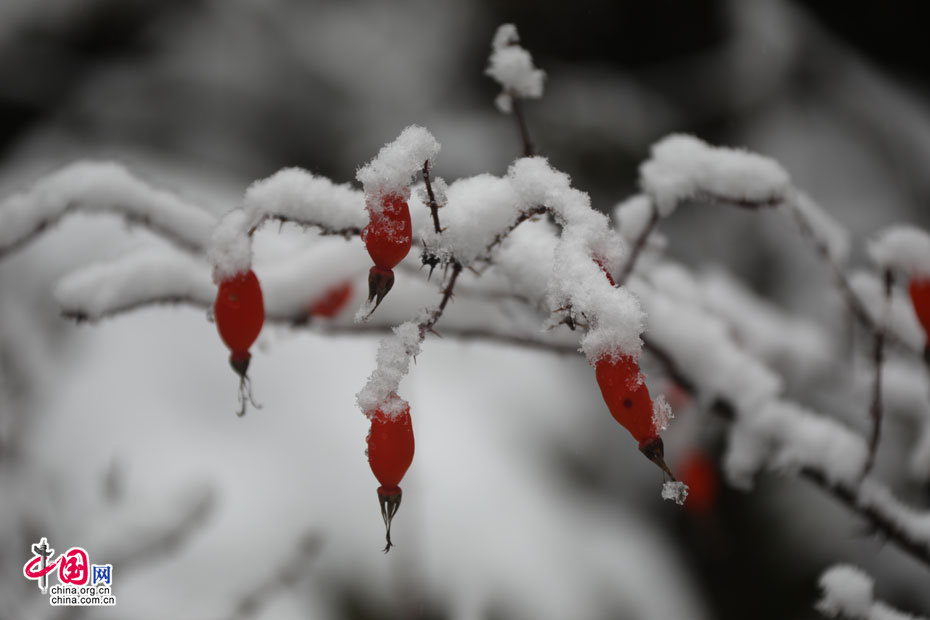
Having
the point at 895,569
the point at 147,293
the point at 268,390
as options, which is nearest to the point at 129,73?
the point at 268,390

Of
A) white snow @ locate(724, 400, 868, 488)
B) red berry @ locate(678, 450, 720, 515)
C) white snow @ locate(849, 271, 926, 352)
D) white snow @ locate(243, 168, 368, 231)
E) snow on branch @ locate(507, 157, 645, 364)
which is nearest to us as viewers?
snow on branch @ locate(507, 157, 645, 364)

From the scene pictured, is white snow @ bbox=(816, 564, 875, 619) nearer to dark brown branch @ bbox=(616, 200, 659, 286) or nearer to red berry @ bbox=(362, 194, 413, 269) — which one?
dark brown branch @ bbox=(616, 200, 659, 286)

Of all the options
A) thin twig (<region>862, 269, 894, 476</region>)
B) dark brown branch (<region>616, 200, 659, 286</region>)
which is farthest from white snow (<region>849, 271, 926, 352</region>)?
dark brown branch (<region>616, 200, 659, 286</region>)

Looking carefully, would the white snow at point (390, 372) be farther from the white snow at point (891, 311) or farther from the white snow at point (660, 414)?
the white snow at point (891, 311)

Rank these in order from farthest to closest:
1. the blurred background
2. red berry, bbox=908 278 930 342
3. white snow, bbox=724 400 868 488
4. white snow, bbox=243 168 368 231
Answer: the blurred background → white snow, bbox=724 400 868 488 → red berry, bbox=908 278 930 342 → white snow, bbox=243 168 368 231

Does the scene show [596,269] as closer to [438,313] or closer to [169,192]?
[438,313]

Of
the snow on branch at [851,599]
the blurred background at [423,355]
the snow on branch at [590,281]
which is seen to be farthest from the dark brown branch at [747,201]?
the snow on branch at [851,599]

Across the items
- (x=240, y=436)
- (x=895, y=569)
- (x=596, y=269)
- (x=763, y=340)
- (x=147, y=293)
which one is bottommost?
(x=240, y=436)
